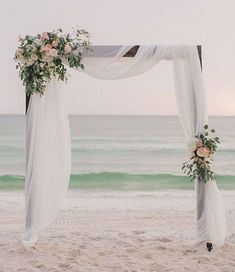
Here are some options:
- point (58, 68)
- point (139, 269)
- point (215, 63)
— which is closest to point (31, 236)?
point (139, 269)

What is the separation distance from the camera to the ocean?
13.7m

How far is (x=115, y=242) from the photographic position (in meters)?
5.02

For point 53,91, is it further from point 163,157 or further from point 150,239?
point 163,157

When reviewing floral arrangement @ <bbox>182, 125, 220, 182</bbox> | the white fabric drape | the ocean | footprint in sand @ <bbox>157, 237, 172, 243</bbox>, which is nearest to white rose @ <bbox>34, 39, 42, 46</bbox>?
the white fabric drape

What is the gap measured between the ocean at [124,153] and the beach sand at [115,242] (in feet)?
16.1

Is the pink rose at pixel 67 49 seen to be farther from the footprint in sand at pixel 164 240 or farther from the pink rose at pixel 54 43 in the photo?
the footprint in sand at pixel 164 240

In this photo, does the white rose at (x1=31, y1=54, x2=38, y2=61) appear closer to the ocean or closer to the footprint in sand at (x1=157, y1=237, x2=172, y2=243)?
the footprint in sand at (x1=157, y1=237, x2=172, y2=243)

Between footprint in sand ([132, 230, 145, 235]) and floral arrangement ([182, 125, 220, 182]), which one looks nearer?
floral arrangement ([182, 125, 220, 182])

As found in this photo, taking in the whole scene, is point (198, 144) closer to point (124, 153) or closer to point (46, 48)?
point (46, 48)

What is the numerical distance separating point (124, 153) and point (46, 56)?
14.6 meters

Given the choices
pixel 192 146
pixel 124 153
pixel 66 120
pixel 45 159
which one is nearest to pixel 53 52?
pixel 66 120

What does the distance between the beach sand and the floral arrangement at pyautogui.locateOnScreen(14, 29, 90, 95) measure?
5.31 feet

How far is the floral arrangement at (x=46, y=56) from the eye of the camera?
456 cm

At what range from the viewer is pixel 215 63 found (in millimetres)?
19453
